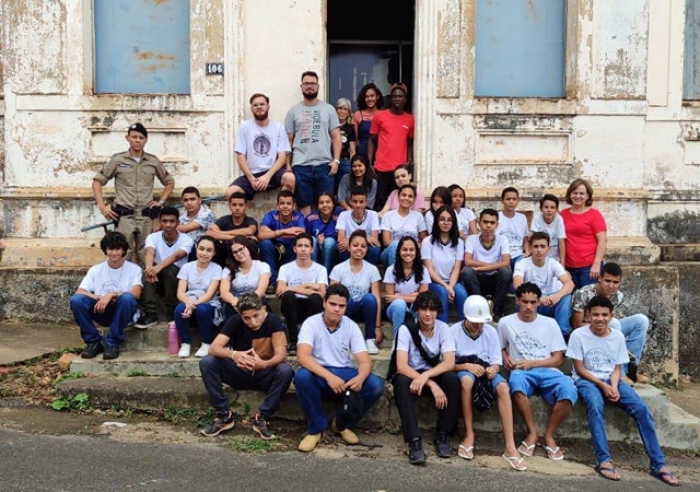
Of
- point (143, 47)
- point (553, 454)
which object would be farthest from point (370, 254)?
point (143, 47)

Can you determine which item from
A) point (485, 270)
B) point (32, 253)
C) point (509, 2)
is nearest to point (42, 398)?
point (32, 253)

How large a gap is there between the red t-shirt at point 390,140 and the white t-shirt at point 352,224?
46.6 inches

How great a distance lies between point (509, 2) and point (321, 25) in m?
2.43

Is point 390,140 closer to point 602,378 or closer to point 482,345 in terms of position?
point 482,345

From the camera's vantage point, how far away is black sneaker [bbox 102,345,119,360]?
7359mm

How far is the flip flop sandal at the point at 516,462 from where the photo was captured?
20.1ft

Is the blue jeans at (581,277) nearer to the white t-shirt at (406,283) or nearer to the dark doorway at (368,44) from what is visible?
the white t-shirt at (406,283)

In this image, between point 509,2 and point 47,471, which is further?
point 509,2

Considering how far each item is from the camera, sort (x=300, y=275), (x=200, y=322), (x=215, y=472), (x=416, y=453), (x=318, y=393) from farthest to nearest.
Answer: (x=300, y=275)
(x=200, y=322)
(x=318, y=393)
(x=416, y=453)
(x=215, y=472)

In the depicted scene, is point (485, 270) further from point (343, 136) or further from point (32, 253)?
point (32, 253)

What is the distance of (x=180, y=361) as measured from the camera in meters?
7.32

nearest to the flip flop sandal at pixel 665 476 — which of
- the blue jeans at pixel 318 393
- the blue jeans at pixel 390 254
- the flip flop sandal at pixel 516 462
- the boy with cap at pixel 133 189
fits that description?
the flip flop sandal at pixel 516 462

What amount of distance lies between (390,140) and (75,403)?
4711 millimetres

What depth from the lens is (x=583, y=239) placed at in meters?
8.38
